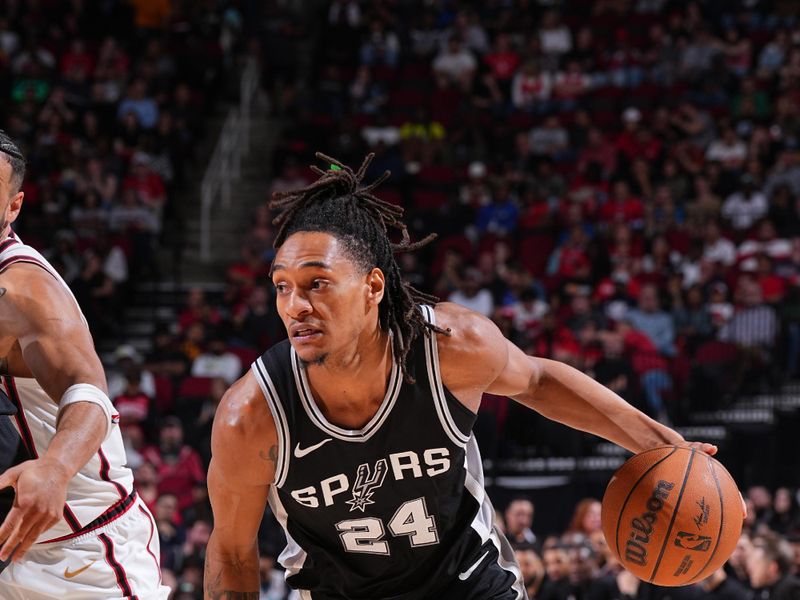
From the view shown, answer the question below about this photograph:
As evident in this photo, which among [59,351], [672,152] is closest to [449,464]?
[59,351]

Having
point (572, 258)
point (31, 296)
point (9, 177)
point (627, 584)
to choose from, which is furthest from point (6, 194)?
point (572, 258)

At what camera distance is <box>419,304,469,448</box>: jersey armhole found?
3229mm

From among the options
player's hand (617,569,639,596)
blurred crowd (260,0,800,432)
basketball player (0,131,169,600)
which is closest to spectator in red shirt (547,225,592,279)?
blurred crowd (260,0,800,432)

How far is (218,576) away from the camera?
3.28 meters

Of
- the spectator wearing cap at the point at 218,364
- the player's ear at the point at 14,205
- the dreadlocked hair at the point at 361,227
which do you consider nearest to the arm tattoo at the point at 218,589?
the dreadlocked hair at the point at 361,227

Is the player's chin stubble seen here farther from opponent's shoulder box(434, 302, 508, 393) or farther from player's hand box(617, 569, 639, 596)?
player's hand box(617, 569, 639, 596)

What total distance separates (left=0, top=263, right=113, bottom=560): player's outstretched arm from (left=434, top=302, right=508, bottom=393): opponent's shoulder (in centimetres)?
94

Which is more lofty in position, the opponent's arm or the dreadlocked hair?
the dreadlocked hair

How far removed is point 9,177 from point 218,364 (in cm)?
755

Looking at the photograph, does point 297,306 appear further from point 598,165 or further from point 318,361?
point 598,165

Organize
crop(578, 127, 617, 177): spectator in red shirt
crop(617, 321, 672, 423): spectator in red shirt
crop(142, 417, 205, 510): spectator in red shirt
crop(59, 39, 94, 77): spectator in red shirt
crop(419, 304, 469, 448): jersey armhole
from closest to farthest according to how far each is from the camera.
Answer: crop(419, 304, 469, 448): jersey armhole → crop(142, 417, 205, 510): spectator in red shirt → crop(617, 321, 672, 423): spectator in red shirt → crop(578, 127, 617, 177): spectator in red shirt → crop(59, 39, 94, 77): spectator in red shirt

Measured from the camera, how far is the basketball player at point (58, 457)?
2.53m

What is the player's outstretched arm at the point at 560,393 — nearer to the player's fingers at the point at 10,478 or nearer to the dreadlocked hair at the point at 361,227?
the dreadlocked hair at the point at 361,227

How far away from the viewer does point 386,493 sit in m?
3.24
